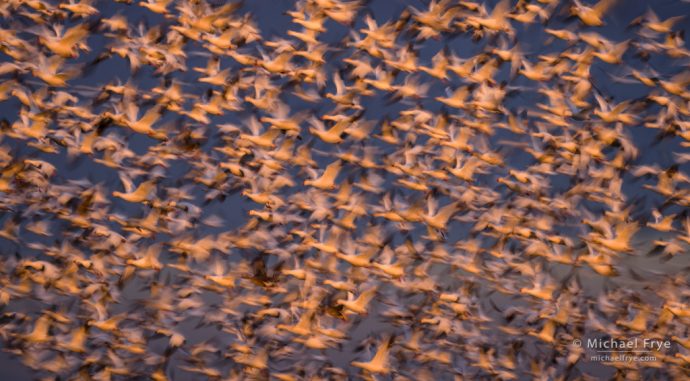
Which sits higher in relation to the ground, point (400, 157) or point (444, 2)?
point (444, 2)

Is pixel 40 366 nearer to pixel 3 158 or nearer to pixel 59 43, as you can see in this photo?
pixel 3 158

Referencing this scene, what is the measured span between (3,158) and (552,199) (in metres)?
10.2

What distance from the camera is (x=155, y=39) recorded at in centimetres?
1627

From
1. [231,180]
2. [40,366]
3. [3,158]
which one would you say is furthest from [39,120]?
[40,366]

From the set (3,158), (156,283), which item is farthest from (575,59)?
(3,158)

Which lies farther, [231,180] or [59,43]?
[231,180]

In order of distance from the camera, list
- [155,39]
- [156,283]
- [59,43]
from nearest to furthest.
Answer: [59,43] < [155,39] < [156,283]

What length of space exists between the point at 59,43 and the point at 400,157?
20.9 feet

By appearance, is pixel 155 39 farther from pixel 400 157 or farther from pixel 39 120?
pixel 400 157

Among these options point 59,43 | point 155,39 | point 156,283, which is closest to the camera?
point 59,43

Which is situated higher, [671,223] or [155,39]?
[155,39]

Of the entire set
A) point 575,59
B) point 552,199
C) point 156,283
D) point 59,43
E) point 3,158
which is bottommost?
point 156,283

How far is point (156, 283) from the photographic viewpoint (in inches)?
691

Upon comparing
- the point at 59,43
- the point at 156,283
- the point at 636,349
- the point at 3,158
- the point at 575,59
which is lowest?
the point at 636,349
